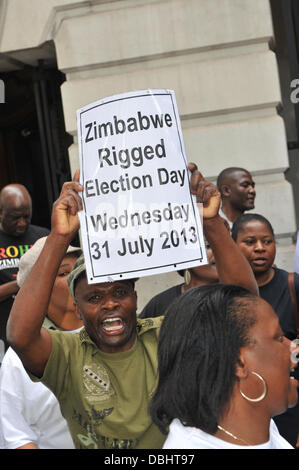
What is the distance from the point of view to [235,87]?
6.69 metres

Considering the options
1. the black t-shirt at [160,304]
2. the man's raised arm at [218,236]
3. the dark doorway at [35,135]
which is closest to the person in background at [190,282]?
the black t-shirt at [160,304]

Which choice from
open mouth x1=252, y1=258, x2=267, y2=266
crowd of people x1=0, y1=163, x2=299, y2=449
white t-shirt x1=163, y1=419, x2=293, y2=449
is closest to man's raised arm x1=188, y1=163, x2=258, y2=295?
crowd of people x1=0, y1=163, x2=299, y2=449

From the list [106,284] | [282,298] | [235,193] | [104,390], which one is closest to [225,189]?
[235,193]

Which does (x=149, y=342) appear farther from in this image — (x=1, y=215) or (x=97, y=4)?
(x=97, y=4)

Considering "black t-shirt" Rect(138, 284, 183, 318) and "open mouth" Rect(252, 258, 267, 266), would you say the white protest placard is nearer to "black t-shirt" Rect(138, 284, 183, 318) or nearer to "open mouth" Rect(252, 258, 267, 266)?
"black t-shirt" Rect(138, 284, 183, 318)

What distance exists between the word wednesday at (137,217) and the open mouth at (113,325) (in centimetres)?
34

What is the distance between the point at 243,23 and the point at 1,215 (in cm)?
250

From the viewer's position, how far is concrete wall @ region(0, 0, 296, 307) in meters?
6.66

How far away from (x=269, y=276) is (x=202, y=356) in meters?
2.19

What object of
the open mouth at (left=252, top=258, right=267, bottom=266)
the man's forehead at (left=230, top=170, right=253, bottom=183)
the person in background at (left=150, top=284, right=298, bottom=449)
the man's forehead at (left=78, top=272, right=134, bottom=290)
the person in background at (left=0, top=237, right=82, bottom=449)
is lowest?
the person in background at (left=0, top=237, right=82, bottom=449)

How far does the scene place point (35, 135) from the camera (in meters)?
9.05

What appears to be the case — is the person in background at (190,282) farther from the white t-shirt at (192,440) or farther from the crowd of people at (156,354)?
the white t-shirt at (192,440)

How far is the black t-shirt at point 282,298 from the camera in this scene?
13.5 ft
